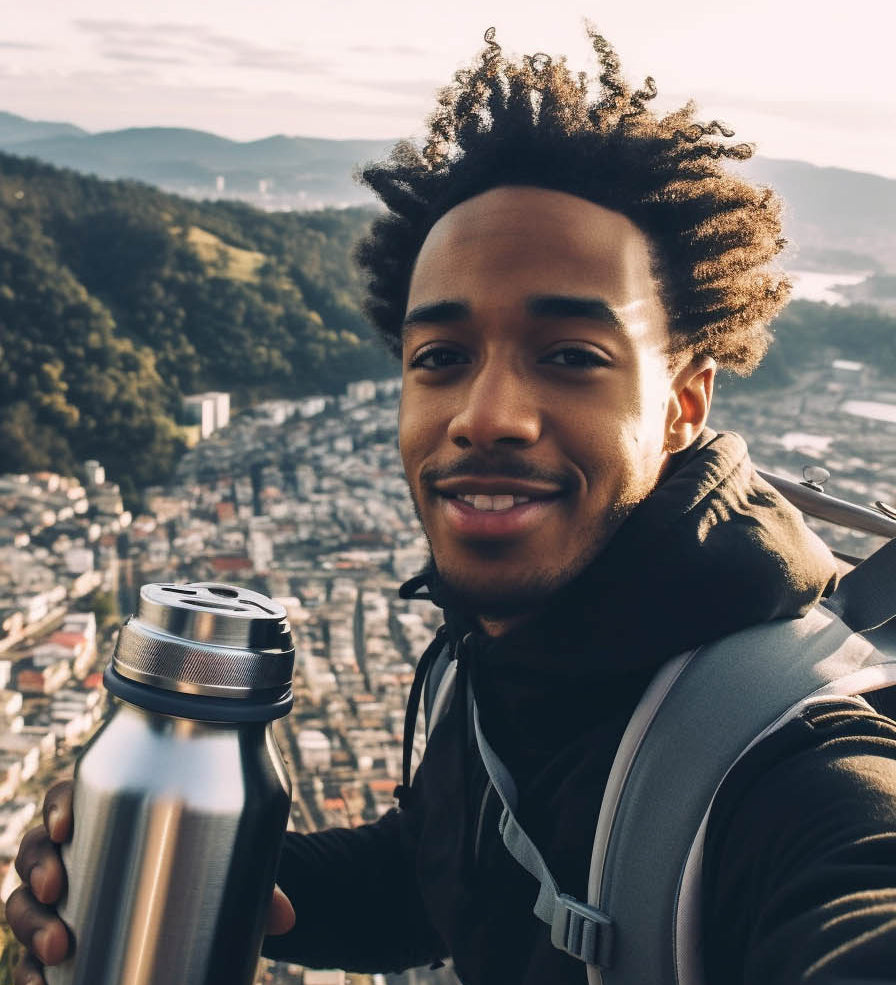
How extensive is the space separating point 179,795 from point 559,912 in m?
0.30

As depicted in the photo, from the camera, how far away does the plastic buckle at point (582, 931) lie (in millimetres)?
752

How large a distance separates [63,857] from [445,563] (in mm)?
414

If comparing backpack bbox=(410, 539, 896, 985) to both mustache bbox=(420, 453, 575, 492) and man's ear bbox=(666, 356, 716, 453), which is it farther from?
man's ear bbox=(666, 356, 716, 453)

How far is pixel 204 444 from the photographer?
21.7m

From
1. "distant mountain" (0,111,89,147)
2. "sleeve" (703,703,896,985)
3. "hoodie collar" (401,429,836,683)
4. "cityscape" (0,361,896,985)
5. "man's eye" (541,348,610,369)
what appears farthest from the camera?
"distant mountain" (0,111,89,147)

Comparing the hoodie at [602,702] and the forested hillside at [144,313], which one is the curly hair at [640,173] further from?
the forested hillside at [144,313]

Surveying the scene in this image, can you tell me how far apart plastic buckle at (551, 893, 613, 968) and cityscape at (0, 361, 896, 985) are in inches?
99.6

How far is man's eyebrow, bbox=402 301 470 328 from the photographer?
3.21ft

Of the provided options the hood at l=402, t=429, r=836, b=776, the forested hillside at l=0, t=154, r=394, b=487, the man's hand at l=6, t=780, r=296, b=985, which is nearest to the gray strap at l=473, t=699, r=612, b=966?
the hood at l=402, t=429, r=836, b=776

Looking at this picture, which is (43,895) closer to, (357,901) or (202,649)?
(202,649)

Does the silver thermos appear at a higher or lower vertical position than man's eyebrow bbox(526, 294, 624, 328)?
lower

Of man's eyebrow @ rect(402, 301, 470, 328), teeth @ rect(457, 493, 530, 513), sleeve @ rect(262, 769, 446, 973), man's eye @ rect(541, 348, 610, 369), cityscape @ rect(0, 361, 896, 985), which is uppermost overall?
man's eyebrow @ rect(402, 301, 470, 328)

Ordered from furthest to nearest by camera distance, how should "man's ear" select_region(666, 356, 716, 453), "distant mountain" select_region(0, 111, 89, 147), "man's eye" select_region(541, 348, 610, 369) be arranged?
"distant mountain" select_region(0, 111, 89, 147) → "man's ear" select_region(666, 356, 716, 453) → "man's eye" select_region(541, 348, 610, 369)

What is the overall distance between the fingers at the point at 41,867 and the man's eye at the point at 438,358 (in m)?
0.54
